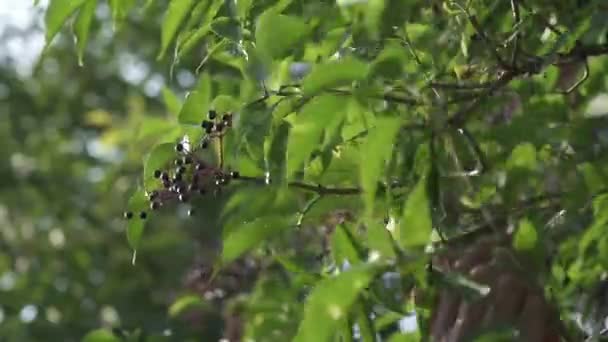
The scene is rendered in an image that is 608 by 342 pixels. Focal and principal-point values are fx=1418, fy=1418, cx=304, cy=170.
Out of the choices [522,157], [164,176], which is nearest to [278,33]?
[164,176]

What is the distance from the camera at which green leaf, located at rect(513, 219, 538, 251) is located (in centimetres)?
157

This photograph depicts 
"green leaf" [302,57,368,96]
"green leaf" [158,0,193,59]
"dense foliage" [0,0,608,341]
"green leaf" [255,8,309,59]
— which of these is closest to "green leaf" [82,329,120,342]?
"dense foliage" [0,0,608,341]

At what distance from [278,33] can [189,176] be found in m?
0.24

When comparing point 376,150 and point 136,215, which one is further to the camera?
point 136,215

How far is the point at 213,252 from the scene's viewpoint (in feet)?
13.3

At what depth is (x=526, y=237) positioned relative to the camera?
1.57 meters

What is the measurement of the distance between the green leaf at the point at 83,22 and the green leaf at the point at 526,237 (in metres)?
0.54

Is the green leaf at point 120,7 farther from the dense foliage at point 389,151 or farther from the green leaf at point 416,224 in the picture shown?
the green leaf at point 416,224

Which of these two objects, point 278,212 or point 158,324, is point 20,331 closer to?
point 158,324

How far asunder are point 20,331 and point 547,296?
1449 mm

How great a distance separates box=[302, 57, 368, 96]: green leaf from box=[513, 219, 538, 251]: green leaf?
44cm

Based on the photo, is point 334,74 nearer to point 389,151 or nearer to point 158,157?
point 389,151

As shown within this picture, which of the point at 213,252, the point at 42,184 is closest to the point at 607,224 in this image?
the point at 213,252

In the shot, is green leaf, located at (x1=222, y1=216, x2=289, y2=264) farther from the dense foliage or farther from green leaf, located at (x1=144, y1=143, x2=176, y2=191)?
green leaf, located at (x1=144, y1=143, x2=176, y2=191)
